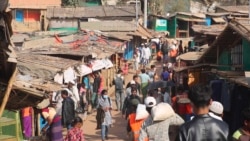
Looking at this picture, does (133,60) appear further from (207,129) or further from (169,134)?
(207,129)

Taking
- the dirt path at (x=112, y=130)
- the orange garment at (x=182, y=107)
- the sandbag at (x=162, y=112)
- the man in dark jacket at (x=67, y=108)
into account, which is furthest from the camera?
the dirt path at (x=112, y=130)

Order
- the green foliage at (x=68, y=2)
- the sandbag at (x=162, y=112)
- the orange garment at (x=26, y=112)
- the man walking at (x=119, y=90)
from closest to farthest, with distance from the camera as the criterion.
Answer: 1. the sandbag at (x=162, y=112)
2. the orange garment at (x=26, y=112)
3. the man walking at (x=119, y=90)
4. the green foliage at (x=68, y=2)

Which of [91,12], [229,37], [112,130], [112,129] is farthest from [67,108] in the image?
[91,12]

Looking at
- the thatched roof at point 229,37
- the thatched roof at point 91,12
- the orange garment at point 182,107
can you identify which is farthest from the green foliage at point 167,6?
the orange garment at point 182,107

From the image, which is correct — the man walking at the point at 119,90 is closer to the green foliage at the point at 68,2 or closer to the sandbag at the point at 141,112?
the sandbag at the point at 141,112

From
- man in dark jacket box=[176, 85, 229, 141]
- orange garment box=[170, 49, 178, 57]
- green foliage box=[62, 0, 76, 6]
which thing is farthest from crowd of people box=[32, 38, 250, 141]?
green foliage box=[62, 0, 76, 6]

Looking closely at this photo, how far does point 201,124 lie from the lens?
4.55 m

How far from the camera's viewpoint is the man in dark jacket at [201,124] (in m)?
4.52

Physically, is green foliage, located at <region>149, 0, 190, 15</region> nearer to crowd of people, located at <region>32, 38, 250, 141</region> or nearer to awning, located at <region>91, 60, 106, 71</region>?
crowd of people, located at <region>32, 38, 250, 141</region>

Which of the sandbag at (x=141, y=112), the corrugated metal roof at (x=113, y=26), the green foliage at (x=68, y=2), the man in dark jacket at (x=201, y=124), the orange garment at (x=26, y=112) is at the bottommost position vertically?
the orange garment at (x=26, y=112)

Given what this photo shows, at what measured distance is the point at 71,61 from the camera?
1656cm

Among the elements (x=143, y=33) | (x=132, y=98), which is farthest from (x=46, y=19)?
(x=132, y=98)

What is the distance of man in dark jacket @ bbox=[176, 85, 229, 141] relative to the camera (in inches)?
178

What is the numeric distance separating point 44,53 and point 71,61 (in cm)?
119
